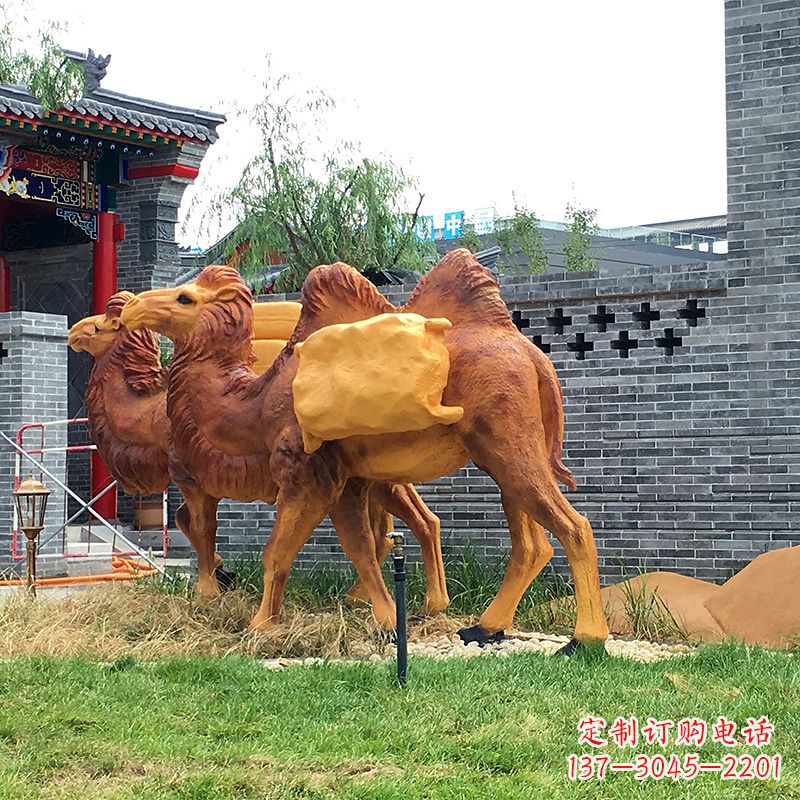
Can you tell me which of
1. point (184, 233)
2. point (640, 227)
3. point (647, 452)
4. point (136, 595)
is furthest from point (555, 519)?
point (640, 227)

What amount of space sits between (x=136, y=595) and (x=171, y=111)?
8.73 meters

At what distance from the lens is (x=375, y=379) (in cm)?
753

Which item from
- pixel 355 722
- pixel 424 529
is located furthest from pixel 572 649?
pixel 424 529

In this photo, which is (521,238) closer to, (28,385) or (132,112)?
(132,112)

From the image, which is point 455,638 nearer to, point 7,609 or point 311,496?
point 311,496

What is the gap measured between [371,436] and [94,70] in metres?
10.2

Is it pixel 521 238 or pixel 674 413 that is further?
pixel 521 238

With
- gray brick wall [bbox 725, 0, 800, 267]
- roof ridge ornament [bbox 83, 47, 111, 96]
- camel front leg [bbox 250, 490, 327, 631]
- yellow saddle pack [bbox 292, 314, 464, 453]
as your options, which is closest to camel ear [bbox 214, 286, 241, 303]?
yellow saddle pack [bbox 292, 314, 464, 453]

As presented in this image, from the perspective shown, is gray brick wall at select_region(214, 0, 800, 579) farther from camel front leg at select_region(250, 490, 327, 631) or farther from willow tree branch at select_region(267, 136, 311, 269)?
willow tree branch at select_region(267, 136, 311, 269)

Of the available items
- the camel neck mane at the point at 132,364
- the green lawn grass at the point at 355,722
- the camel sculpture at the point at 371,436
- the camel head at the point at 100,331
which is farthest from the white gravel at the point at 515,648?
the camel head at the point at 100,331

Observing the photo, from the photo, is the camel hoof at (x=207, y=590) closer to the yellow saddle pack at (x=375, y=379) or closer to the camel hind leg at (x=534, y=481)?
the yellow saddle pack at (x=375, y=379)

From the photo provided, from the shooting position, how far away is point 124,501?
16.8m

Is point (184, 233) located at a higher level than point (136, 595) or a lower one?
higher

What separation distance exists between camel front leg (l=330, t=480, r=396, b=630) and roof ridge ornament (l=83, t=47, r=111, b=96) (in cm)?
949
